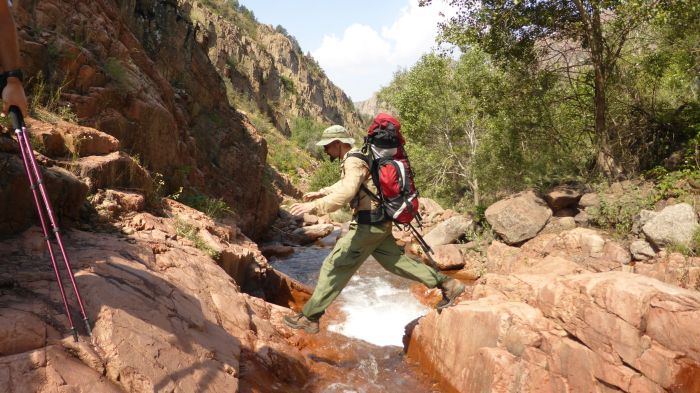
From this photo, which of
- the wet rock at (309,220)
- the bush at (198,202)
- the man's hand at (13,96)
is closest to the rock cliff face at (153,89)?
the bush at (198,202)

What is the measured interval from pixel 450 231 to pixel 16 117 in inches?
472

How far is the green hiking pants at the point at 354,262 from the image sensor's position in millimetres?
4484

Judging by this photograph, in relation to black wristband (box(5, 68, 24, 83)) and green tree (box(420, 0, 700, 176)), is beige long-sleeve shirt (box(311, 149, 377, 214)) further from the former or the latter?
green tree (box(420, 0, 700, 176))

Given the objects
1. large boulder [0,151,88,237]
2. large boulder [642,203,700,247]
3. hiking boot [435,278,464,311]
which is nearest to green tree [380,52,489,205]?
large boulder [642,203,700,247]

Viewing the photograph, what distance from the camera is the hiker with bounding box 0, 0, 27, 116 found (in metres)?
2.67

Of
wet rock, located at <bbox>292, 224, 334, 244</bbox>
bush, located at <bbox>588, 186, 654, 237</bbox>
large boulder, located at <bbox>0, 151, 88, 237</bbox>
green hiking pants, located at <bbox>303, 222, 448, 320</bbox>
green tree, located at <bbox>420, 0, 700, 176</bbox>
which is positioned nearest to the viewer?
large boulder, located at <bbox>0, 151, 88, 237</bbox>

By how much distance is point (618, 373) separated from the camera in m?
3.30

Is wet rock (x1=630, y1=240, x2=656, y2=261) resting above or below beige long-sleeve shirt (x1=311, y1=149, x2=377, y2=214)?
below

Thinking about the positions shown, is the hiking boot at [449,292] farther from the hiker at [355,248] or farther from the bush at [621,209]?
the bush at [621,209]

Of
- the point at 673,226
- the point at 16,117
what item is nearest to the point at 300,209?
the point at 16,117

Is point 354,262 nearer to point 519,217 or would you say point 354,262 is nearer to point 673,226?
point 673,226

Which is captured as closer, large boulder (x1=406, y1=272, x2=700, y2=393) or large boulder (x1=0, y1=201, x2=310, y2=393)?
large boulder (x1=0, y1=201, x2=310, y2=393)

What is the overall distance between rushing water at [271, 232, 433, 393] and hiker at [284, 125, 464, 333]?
76 cm

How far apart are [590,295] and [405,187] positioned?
1.91m
